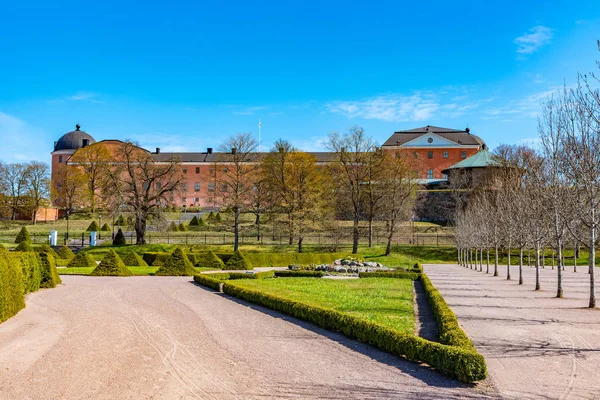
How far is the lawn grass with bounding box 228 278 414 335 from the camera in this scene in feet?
36.8

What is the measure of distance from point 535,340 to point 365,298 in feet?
18.7

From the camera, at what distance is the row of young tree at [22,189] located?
58469 millimetres

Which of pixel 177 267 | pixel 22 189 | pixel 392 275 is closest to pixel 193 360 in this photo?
pixel 392 275

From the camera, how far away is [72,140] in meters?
82.6

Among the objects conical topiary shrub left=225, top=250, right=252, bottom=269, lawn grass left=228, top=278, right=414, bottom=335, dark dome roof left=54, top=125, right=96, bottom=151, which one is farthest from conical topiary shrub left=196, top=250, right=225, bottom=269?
dark dome roof left=54, top=125, right=96, bottom=151

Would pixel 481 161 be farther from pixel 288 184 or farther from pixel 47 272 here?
pixel 47 272

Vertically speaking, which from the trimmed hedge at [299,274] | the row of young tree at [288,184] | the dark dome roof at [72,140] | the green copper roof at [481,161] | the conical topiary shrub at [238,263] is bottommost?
the trimmed hedge at [299,274]

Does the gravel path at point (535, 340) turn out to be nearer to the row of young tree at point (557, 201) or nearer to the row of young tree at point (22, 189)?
the row of young tree at point (557, 201)

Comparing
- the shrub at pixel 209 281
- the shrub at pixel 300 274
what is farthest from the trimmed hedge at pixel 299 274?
the shrub at pixel 209 281

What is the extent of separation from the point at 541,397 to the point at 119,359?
6002 millimetres

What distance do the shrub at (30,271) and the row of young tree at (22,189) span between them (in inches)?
1780

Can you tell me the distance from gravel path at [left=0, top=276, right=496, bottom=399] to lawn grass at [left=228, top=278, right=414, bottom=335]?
56.7 inches

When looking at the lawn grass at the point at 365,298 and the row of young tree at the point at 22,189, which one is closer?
the lawn grass at the point at 365,298

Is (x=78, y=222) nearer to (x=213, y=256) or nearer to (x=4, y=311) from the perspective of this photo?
(x=213, y=256)
